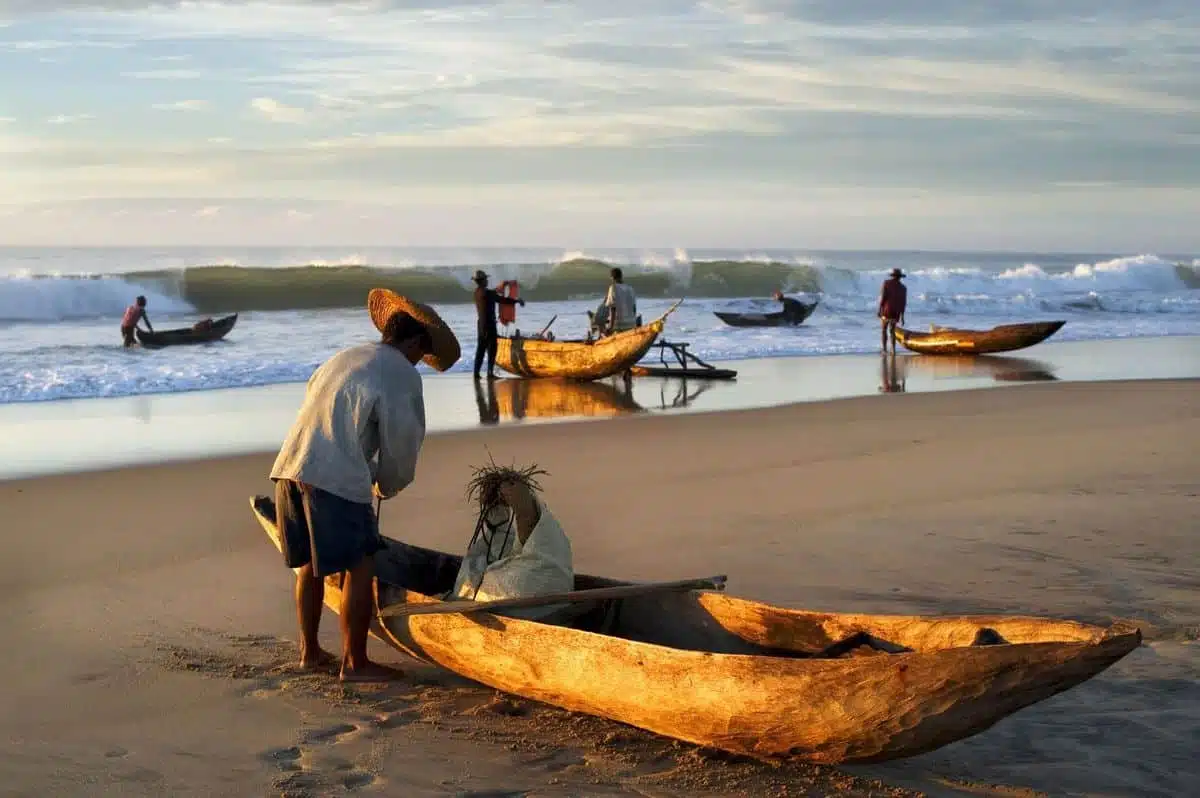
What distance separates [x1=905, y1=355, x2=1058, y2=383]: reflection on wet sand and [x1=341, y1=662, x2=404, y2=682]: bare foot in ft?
44.8

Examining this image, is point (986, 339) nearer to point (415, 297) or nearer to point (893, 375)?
point (893, 375)

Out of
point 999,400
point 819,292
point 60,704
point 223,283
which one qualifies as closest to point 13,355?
point 999,400

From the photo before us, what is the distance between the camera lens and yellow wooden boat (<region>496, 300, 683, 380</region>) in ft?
55.4

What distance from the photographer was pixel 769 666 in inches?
171

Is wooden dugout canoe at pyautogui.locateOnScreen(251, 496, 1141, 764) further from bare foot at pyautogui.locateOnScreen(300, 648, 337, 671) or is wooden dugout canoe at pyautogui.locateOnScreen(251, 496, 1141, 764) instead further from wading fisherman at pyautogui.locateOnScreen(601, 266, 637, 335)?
wading fisherman at pyautogui.locateOnScreen(601, 266, 637, 335)

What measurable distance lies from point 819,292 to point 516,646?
141 feet

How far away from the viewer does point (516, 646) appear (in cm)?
511

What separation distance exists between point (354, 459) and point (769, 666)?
196 centimetres

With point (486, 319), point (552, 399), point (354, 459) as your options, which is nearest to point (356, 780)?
point (354, 459)

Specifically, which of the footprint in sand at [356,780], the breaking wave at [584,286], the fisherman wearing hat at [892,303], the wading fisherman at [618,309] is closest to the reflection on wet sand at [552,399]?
the wading fisherman at [618,309]

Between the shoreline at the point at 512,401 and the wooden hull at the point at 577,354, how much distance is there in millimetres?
218

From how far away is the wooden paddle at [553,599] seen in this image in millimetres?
5199

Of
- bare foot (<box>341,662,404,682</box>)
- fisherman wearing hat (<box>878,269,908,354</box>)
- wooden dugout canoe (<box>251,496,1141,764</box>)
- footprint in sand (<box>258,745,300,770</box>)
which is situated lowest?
footprint in sand (<box>258,745,300,770</box>)

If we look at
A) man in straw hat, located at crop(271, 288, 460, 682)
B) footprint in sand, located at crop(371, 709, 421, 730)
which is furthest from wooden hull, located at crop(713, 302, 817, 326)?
footprint in sand, located at crop(371, 709, 421, 730)
